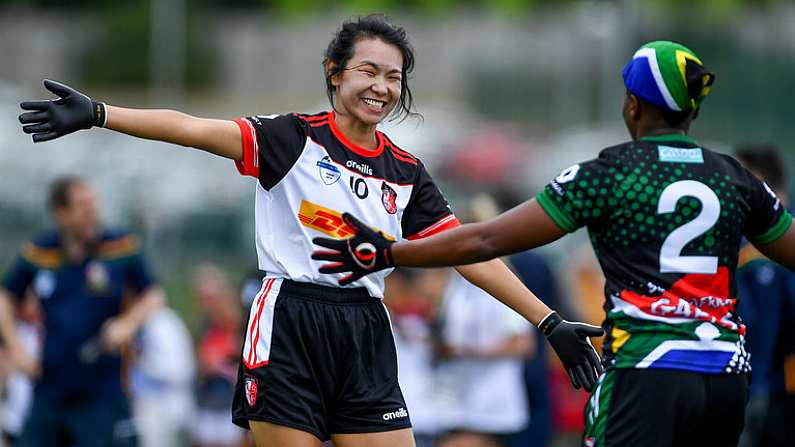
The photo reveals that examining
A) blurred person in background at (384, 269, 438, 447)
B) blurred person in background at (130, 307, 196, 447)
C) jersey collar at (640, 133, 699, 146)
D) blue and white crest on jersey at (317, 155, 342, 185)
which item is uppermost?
jersey collar at (640, 133, 699, 146)

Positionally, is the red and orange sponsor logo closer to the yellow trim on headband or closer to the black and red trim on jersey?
the black and red trim on jersey

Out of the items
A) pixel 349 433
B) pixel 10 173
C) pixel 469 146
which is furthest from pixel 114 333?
pixel 469 146

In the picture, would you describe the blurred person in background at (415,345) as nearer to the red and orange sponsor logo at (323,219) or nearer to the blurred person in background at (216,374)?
the blurred person in background at (216,374)

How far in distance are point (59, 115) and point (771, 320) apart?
199 inches

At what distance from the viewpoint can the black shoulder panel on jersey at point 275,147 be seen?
19.9 feet

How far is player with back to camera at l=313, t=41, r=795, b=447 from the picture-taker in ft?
17.2

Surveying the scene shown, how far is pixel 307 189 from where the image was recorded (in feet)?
20.0

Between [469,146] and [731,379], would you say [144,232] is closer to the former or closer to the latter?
[731,379]

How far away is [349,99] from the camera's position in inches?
247

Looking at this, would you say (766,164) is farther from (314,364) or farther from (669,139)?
(314,364)

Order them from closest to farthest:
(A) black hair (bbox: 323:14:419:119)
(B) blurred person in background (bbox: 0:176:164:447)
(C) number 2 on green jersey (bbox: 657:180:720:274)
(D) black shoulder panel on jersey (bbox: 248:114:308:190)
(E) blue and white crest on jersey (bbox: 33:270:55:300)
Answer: (C) number 2 on green jersey (bbox: 657:180:720:274)
(D) black shoulder panel on jersey (bbox: 248:114:308:190)
(A) black hair (bbox: 323:14:419:119)
(B) blurred person in background (bbox: 0:176:164:447)
(E) blue and white crest on jersey (bbox: 33:270:55:300)

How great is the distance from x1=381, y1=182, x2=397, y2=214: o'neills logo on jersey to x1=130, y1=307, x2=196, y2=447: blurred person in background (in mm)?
7028

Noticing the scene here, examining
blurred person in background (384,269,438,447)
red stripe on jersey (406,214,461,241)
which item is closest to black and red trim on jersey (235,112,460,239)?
red stripe on jersey (406,214,461,241)

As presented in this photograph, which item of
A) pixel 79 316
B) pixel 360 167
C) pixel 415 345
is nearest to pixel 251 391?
pixel 360 167
